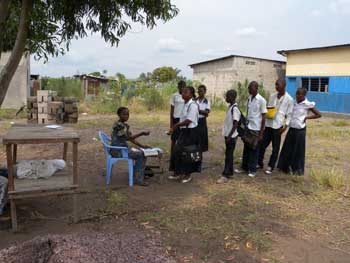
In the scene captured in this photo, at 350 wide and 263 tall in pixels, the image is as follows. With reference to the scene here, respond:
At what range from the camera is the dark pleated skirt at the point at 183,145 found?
5.83 metres

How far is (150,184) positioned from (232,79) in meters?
19.6

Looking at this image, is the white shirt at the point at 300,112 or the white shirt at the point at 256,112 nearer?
the white shirt at the point at 256,112

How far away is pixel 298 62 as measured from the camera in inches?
917

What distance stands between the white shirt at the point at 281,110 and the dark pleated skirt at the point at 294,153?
0.26m

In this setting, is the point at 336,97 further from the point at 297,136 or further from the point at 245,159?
the point at 245,159

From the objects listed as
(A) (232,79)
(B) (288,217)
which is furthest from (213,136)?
(A) (232,79)

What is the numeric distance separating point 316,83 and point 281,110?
57.0ft

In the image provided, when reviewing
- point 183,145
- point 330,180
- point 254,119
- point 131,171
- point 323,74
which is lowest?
point 330,180

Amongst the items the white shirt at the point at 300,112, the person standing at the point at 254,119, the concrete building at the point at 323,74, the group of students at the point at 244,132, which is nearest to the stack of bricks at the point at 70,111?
the group of students at the point at 244,132

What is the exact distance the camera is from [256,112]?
6.24 metres

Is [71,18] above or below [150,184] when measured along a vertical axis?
above

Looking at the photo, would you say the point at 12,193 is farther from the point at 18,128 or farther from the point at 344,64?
the point at 344,64

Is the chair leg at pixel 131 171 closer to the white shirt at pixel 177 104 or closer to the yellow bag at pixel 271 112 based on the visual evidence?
the white shirt at pixel 177 104

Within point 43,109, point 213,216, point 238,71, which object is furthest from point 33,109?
point 238,71
